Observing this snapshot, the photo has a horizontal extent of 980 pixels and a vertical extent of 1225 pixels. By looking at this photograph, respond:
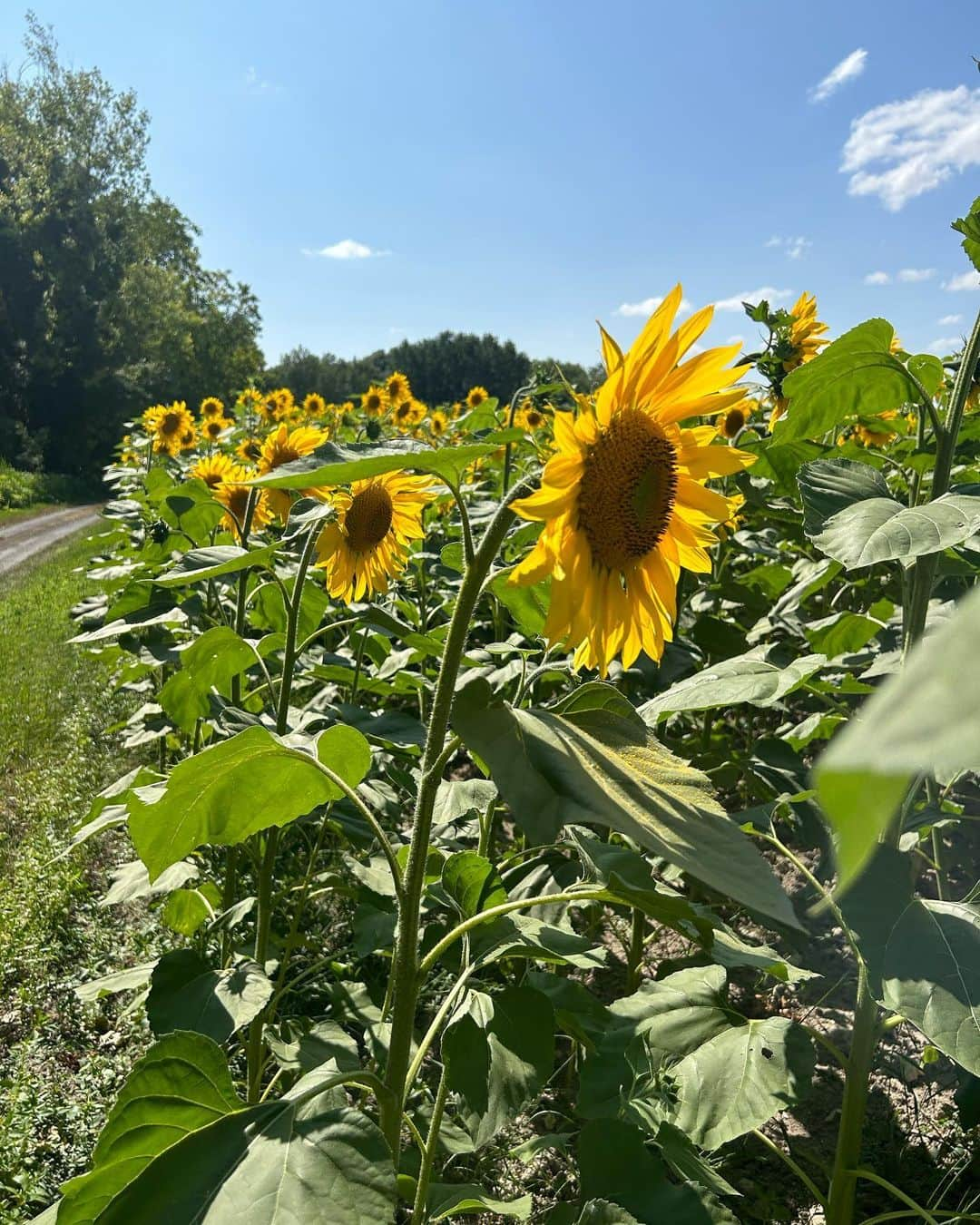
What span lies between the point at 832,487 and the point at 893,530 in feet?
0.72

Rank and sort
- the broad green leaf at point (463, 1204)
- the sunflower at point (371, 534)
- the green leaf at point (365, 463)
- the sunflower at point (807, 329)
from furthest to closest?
the sunflower at point (807, 329)
the sunflower at point (371, 534)
the broad green leaf at point (463, 1204)
the green leaf at point (365, 463)

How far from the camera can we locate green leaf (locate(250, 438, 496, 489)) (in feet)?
2.83

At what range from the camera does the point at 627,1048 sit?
1.46 m

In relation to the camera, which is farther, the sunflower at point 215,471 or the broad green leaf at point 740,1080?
the sunflower at point 215,471

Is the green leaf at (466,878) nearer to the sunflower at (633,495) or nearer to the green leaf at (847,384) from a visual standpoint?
the sunflower at (633,495)

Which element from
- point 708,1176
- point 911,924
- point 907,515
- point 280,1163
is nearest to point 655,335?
point 907,515

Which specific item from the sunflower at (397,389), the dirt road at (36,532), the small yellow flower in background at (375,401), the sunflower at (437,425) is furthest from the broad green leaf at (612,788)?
the dirt road at (36,532)

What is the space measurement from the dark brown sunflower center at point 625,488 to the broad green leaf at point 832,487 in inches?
8.7

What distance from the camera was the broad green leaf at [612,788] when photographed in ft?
2.24

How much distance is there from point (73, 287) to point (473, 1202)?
31.4m

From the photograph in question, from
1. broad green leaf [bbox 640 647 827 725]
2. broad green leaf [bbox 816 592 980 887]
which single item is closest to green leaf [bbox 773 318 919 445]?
broad green leaf [bbox 640 647 827 725]

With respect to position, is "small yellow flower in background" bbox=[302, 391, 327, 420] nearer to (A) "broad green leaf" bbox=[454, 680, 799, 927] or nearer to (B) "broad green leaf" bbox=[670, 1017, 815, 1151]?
(B) "broad green leaf" bbox=[670, 1017, 815, 1151]

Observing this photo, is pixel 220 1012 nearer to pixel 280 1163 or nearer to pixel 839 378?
pixel 280 1163

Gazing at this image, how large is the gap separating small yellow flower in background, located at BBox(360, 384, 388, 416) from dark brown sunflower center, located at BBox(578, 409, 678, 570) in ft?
27.3
